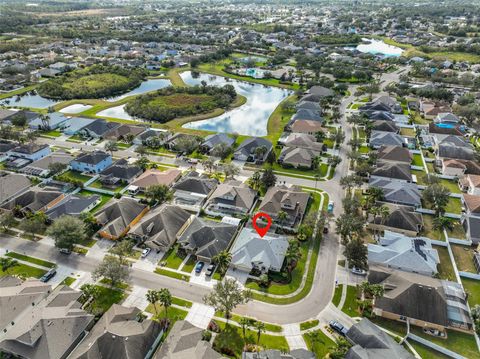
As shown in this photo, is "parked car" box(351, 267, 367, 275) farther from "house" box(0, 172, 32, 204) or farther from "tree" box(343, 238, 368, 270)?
"house" box(0, 172, 32, 204)

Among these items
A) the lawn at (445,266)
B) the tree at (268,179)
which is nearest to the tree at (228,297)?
the tree at (268,179)

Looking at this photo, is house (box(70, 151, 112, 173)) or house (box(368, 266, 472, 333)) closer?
house (box(368, 266, 472, 333))

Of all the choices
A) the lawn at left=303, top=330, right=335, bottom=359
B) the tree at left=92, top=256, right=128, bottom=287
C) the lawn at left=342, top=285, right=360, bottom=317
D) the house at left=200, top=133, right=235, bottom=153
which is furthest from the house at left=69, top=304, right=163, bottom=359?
the house at left=200, top=133, right=235, bottom=153

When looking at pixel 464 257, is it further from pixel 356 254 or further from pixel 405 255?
pixel 356 254

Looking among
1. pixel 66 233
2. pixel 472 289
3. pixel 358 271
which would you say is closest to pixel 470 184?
pixel 472 289

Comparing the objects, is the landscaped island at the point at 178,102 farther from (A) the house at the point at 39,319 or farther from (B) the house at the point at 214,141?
(A) the house at the point at 39,319
